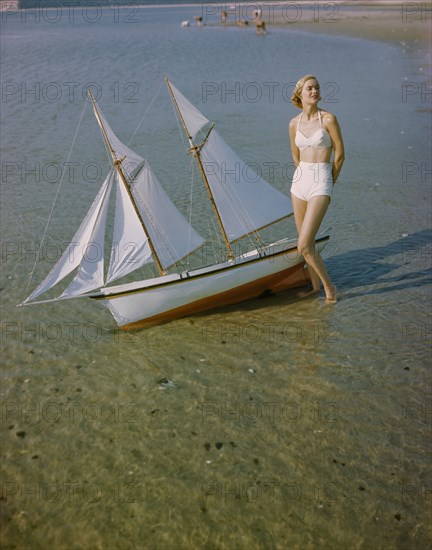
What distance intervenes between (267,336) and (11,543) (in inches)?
178

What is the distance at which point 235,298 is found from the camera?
30.6ft

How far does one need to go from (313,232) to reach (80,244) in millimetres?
3517

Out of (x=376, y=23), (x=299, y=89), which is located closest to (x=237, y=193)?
(x=299, y=89)

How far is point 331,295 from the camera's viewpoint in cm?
925

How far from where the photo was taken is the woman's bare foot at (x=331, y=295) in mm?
9234

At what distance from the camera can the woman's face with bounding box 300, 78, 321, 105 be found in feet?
25.7

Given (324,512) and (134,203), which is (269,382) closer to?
(324,512)

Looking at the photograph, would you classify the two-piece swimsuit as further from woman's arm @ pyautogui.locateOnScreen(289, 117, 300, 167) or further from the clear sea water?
the clear sea water

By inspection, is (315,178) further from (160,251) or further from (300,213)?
(160,251)

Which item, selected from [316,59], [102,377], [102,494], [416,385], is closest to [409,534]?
[416,385]

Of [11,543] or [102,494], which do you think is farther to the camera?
[102,494]

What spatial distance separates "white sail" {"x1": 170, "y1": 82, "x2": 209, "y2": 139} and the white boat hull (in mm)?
2408

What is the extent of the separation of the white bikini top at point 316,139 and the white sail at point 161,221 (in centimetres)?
238

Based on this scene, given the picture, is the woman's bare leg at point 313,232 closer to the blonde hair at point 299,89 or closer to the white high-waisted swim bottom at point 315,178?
the white high-waisted swim bottom at point 315,178
